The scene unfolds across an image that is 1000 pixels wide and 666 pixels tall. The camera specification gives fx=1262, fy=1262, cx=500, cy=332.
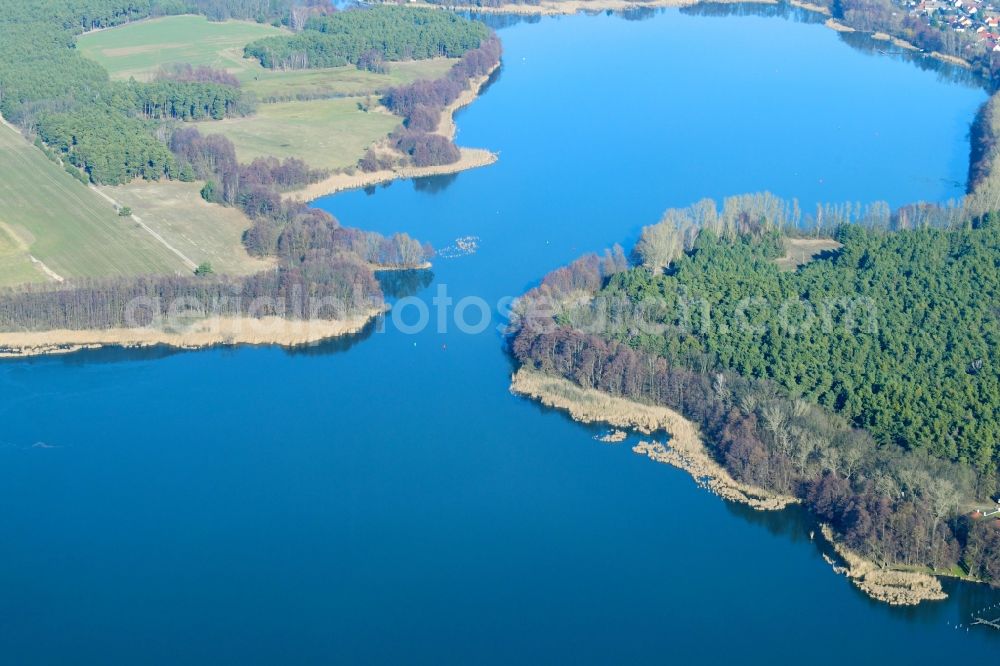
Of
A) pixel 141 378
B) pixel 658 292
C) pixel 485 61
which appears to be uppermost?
pixel 485 61

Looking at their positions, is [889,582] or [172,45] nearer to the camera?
[889,582]

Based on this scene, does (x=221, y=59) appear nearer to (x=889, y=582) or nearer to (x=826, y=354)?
(x=826, y=354)

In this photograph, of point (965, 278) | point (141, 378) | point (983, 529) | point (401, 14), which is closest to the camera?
point (983, 529)

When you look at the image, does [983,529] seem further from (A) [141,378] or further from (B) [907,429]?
(A) [141,378]

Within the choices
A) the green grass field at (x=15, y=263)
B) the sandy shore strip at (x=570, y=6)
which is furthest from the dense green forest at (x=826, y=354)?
the sandy shore strip at (x=570, y=6)

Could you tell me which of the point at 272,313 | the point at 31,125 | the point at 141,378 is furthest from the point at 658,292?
the point at 31,125

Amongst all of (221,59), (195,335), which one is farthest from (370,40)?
(195,335)

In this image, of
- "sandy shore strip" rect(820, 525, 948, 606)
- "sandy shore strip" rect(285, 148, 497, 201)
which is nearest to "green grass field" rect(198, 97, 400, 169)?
"sandy shore strip" rect(285, 148, 497, 201)
